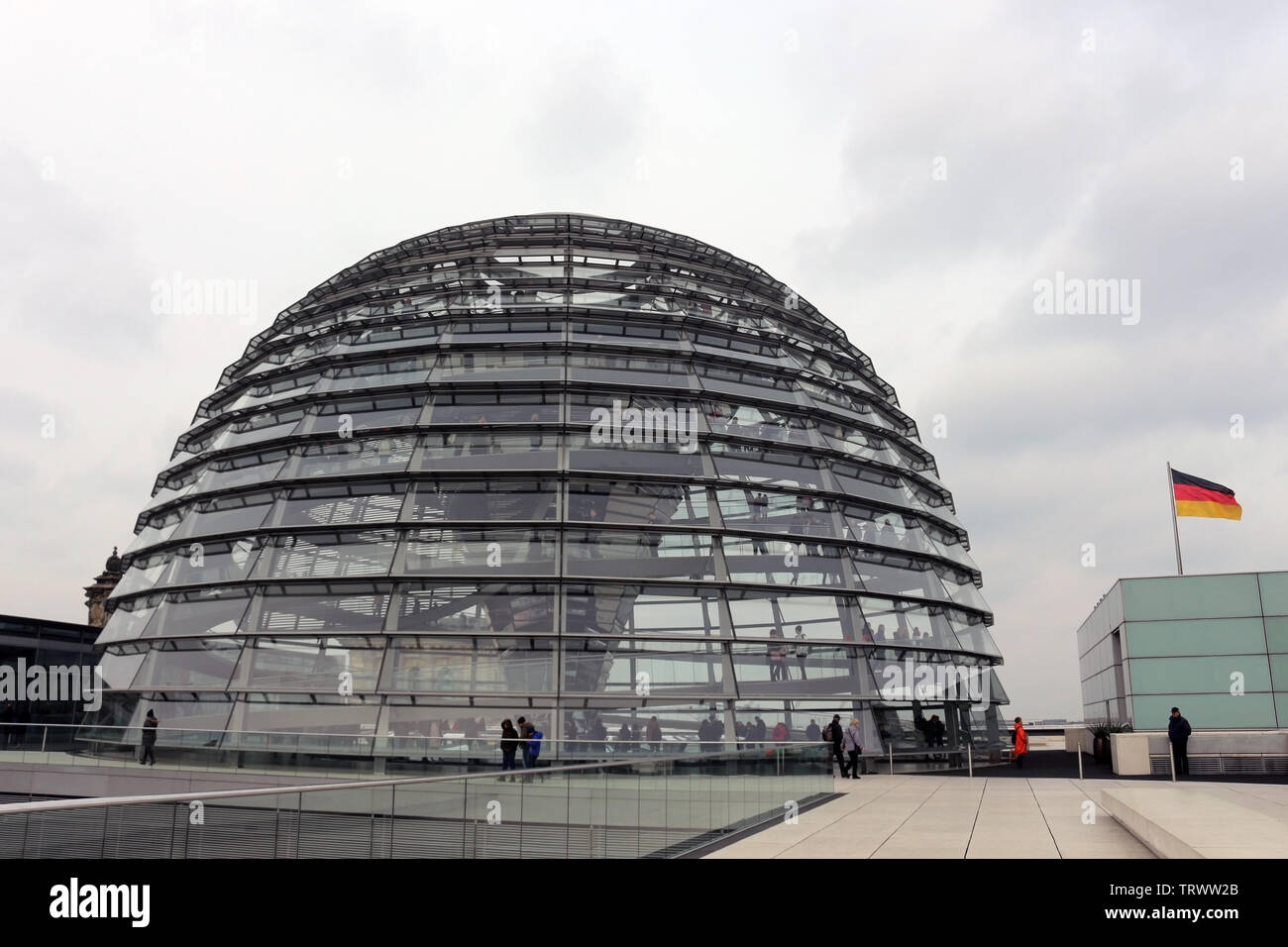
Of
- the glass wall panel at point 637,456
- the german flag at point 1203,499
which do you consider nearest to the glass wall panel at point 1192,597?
the german flag at point 1203,499

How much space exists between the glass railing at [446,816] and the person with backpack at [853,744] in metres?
5.13

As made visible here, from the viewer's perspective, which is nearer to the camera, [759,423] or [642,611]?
[642,611]

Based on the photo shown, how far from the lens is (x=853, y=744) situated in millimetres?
19344

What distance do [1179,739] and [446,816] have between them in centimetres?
1915

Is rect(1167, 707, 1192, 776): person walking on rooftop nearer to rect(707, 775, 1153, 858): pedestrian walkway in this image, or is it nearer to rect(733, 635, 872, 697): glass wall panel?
rect(707, 775, 1153, 858): pedestrian walkway

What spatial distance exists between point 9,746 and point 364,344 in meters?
11.0

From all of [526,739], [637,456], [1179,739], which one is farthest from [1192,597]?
[526,739]

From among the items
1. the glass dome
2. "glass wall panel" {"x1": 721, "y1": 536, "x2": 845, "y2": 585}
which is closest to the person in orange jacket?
the glass dome

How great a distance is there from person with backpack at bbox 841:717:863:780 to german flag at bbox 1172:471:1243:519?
61.8ft

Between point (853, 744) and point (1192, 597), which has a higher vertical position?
point (1192, 597)

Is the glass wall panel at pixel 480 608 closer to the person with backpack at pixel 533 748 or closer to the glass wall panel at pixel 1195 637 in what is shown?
the person with backpack at pixel 533 748

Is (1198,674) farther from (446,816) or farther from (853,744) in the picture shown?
(446,816)
